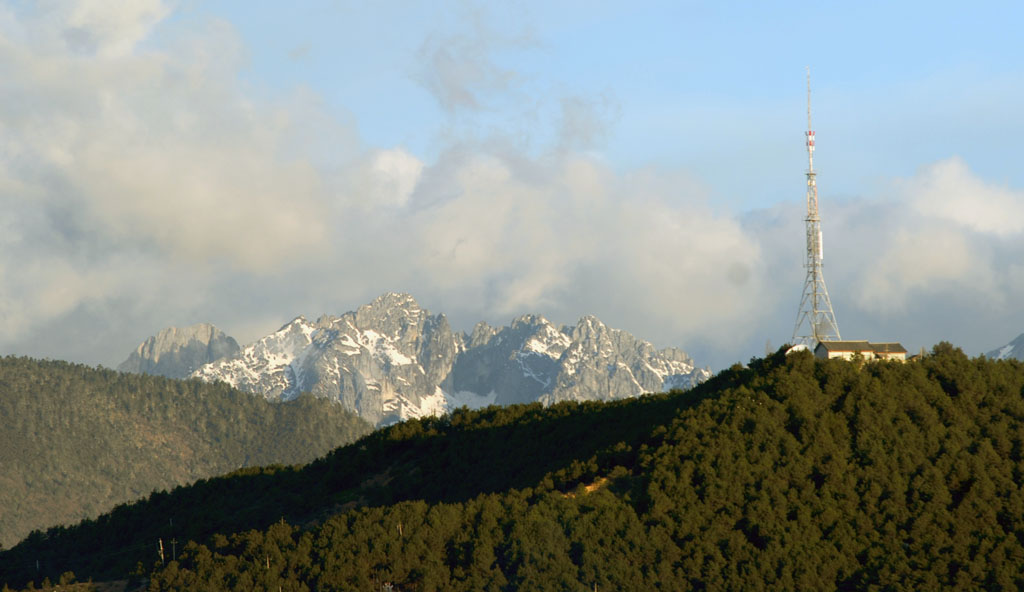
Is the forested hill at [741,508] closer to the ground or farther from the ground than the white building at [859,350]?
closer to the ground

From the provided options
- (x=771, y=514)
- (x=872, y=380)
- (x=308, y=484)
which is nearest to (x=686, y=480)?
(x=771, y=514)

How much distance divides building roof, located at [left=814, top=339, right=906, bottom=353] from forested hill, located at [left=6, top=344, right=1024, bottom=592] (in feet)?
9.84

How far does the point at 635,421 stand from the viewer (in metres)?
147

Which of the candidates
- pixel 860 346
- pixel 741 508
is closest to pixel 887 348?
pixel 860 346

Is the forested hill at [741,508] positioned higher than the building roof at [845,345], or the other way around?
the building roof at [845,345]

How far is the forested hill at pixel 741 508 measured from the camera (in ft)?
370

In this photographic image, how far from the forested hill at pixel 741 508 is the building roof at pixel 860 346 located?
118 inches

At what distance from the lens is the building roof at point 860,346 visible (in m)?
139

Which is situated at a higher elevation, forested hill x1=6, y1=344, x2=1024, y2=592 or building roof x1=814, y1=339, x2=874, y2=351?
building roof x1=814, y1=339, x2=874, y2=351

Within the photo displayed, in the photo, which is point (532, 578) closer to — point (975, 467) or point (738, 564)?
point (738, 564)

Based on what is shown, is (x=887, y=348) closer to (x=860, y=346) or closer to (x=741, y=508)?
(x=860, y=346)

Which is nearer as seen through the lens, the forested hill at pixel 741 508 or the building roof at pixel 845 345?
the forested hill at pixel 741 508

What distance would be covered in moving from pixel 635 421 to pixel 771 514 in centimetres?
3155

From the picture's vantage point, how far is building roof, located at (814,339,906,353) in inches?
5472
